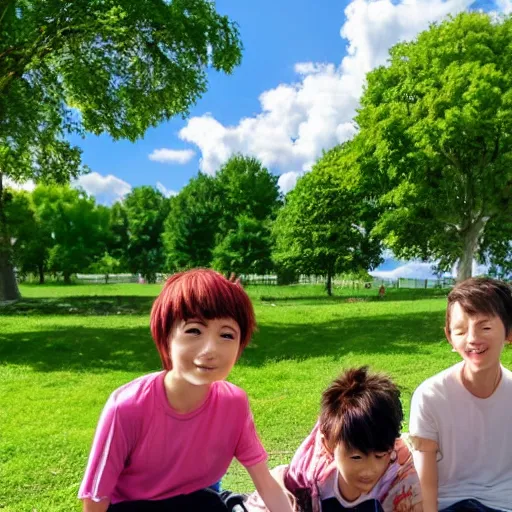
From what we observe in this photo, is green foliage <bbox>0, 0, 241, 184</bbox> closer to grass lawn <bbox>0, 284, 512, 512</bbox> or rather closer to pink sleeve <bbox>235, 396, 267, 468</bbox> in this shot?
grass lawn <bbox>0, 284, 512, 512</bbox>

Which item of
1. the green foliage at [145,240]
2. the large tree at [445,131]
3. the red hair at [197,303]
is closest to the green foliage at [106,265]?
the green foliage at [145,240]

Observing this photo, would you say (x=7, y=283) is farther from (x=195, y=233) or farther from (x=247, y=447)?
(x=247, y=447)

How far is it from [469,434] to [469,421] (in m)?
0.07

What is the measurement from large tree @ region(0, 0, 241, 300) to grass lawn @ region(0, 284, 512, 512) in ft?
18.4

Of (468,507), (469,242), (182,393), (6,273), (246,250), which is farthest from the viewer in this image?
(246,250)

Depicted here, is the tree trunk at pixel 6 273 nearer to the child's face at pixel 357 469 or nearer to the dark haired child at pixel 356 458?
the dark haired child at pixel 356 458

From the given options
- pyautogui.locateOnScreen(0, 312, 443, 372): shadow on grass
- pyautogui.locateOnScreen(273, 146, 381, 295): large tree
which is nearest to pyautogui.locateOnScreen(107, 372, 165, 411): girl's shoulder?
pyautogui.locateOnScreen(0, 312, 443, 372): shadow on grass

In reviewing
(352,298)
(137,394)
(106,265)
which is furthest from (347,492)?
(106,265)

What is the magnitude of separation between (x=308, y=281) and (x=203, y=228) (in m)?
9.17

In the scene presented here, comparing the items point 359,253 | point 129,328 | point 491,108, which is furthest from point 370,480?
point 359,253

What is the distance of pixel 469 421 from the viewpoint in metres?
2.76

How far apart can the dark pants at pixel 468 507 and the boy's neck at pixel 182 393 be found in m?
1.34

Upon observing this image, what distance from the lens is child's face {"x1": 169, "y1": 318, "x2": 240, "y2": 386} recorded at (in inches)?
89.0

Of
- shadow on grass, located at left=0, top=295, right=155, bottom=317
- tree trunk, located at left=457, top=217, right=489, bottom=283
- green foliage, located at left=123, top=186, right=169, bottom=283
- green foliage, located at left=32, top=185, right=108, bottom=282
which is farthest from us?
green foliage, located at left=123, top=186, right=169, bottom=283
